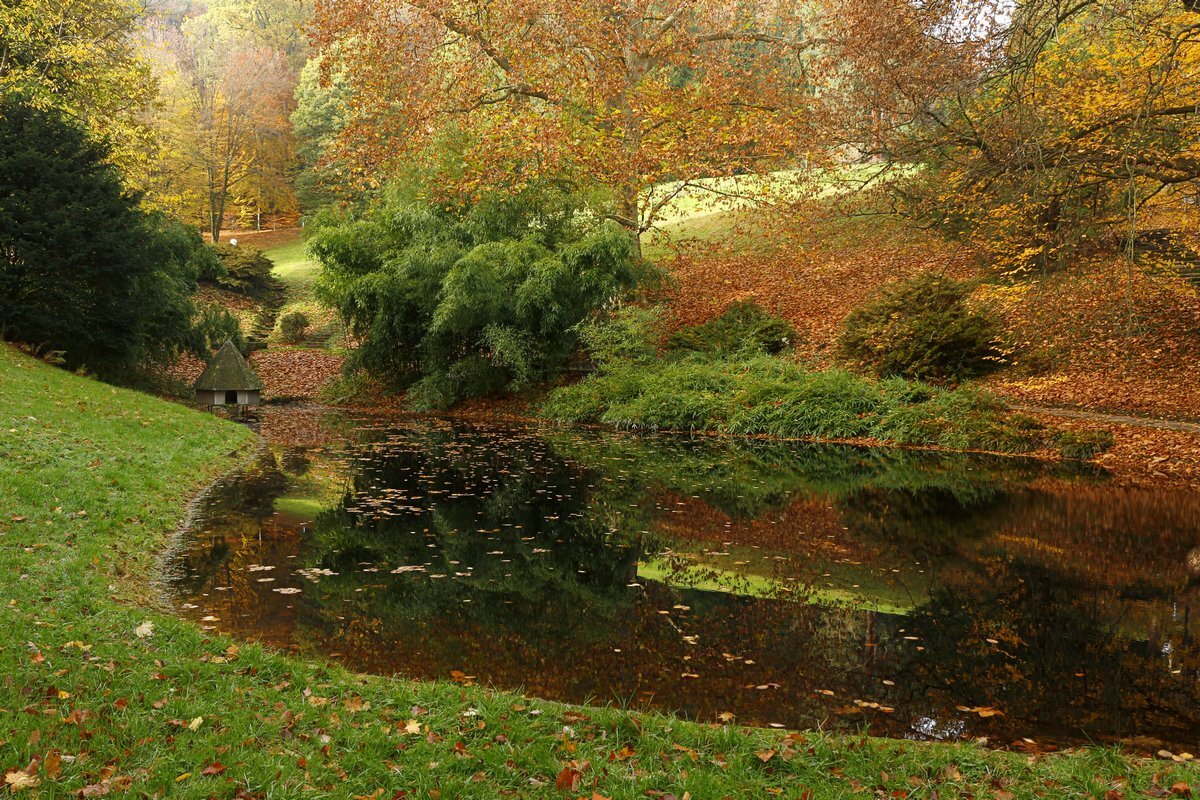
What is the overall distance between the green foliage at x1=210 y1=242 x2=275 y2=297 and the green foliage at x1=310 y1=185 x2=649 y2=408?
48.6 feet

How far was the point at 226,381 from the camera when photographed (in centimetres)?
1933

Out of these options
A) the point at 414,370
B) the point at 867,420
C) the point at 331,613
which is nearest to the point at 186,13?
the point at 414,370

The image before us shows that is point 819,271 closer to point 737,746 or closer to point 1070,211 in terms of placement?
point 1070,211

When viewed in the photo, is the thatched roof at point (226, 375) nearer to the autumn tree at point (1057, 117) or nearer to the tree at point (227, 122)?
the autumn tree at point (1057, 117)

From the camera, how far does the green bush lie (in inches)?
1249

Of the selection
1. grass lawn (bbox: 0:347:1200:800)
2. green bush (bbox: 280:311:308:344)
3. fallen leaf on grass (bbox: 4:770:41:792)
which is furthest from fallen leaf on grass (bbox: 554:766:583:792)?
green bush (bbox: 280:311:308:344)

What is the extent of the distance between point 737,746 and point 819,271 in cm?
2202

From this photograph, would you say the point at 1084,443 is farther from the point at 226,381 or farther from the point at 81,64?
the point at 81,64

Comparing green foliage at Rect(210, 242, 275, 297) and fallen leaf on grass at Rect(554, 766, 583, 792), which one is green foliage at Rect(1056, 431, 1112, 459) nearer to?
fallen leaf on grass at Rect(554, 766, 583, 792)

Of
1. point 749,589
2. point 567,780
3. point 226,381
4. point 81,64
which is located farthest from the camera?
point 81,64

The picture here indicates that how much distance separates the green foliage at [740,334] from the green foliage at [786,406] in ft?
2.72

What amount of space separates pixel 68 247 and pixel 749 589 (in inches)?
593

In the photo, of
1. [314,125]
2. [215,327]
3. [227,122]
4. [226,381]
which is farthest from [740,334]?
[227,122]

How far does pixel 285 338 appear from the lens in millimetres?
31922
